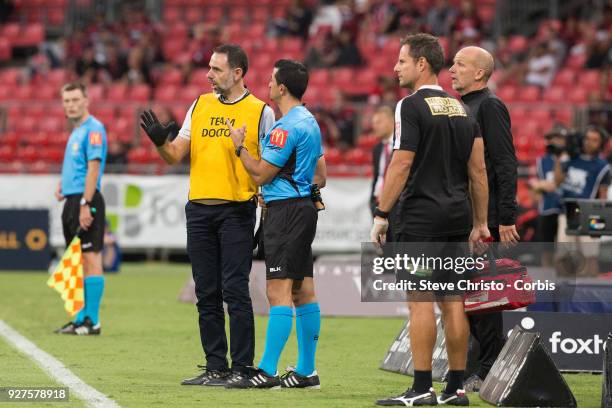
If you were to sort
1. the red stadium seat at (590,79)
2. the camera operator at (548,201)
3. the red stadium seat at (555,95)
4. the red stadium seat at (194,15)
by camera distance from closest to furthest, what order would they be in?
the camera operator at (548,201), the red stadium seat at (555,95), the red stadium seat at (590,79), the red stadium seat at (194,15)

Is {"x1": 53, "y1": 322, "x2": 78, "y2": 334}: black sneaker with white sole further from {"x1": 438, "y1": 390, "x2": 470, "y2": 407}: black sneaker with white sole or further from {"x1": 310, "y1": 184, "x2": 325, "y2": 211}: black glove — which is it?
{"x1": 438, "y1": 390, "x2": 470, "y2": 407}: black sneaker with white sole

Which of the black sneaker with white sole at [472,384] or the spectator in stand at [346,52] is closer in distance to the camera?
the black sneaker with white sole at [472,384]

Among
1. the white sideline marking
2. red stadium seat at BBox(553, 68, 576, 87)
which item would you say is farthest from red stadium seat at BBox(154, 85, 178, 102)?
the white sideline marking

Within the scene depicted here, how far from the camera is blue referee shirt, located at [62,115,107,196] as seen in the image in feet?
36.4

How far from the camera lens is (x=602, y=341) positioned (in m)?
9.20

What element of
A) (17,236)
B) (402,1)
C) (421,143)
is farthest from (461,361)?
(402,1)

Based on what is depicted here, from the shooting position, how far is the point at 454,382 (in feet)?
24.7

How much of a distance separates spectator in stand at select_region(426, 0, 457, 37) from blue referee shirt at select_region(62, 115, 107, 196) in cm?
1396

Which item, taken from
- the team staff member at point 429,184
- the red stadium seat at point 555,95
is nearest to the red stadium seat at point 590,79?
the red stadium seat at point 555,95

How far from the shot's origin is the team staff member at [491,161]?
8.24m

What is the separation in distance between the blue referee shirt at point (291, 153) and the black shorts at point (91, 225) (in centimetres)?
338

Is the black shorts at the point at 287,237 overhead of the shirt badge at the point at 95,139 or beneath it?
beneath

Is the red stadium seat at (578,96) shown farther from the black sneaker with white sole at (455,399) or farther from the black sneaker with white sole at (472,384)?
the black sneaker with white sole at (455,399)

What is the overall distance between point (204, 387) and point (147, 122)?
1649 millimetres
